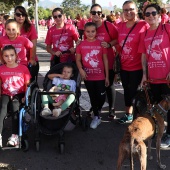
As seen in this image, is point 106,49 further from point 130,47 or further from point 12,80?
point 12,80

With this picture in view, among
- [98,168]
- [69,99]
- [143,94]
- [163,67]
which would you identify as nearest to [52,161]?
[98,168]

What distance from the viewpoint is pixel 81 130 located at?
477cm

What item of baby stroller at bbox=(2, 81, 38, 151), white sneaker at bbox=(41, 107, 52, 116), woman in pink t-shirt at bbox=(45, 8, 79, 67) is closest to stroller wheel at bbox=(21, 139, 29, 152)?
baby stroller at bbox=(2, 81, 38, 151)

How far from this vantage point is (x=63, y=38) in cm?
511

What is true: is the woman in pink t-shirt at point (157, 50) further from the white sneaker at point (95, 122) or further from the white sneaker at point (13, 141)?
the white sneaker at point (13, 141)

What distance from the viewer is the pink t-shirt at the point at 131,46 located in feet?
13.7

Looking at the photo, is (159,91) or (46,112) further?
(46,112)

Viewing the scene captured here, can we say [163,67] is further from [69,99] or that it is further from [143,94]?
[69,99]

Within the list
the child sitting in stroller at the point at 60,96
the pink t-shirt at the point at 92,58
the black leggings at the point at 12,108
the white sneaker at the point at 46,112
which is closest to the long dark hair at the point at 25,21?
the child sitting in stroller at the point at 60,96

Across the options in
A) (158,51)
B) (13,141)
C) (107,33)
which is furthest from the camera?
(107,33)

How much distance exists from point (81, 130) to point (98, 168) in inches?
49.9

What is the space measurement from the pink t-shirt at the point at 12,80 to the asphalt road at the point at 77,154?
0.82 metres

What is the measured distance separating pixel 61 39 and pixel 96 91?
1.24 m

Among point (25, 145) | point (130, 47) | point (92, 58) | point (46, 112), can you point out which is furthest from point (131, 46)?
point (25, 145)
